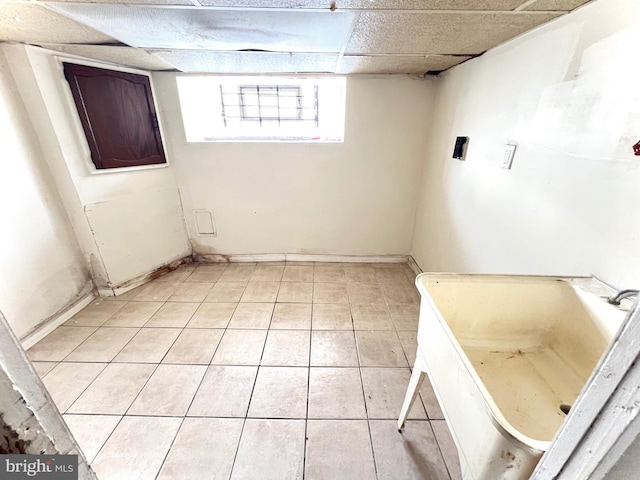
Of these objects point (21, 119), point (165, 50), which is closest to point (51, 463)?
point (165, 50)

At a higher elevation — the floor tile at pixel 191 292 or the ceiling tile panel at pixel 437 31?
the ceiling tile panel at pixel 437 31

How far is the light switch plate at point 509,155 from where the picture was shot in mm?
1377

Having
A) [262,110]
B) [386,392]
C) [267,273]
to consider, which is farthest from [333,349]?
[262,110]

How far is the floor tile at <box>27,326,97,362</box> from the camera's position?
1.72m

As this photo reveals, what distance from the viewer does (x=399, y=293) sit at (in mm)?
2428

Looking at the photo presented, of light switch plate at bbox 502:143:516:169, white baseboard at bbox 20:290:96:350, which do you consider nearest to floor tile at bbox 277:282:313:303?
white baseboard at bbox 20:290:96:350

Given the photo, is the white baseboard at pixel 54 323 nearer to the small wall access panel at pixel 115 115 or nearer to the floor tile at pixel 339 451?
the small wall access panel at pixel 115 115

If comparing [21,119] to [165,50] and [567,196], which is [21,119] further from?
[567,196]

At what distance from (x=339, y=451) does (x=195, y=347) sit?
1.12 meters

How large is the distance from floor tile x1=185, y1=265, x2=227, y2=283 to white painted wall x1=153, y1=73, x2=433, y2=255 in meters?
0.20

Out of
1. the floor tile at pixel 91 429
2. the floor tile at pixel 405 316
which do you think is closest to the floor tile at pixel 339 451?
the floor tile at pixel 405 316

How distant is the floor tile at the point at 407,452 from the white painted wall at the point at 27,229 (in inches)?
91.8

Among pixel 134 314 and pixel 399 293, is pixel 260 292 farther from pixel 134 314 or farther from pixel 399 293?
pixel 399 293

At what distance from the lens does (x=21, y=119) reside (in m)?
1.75
